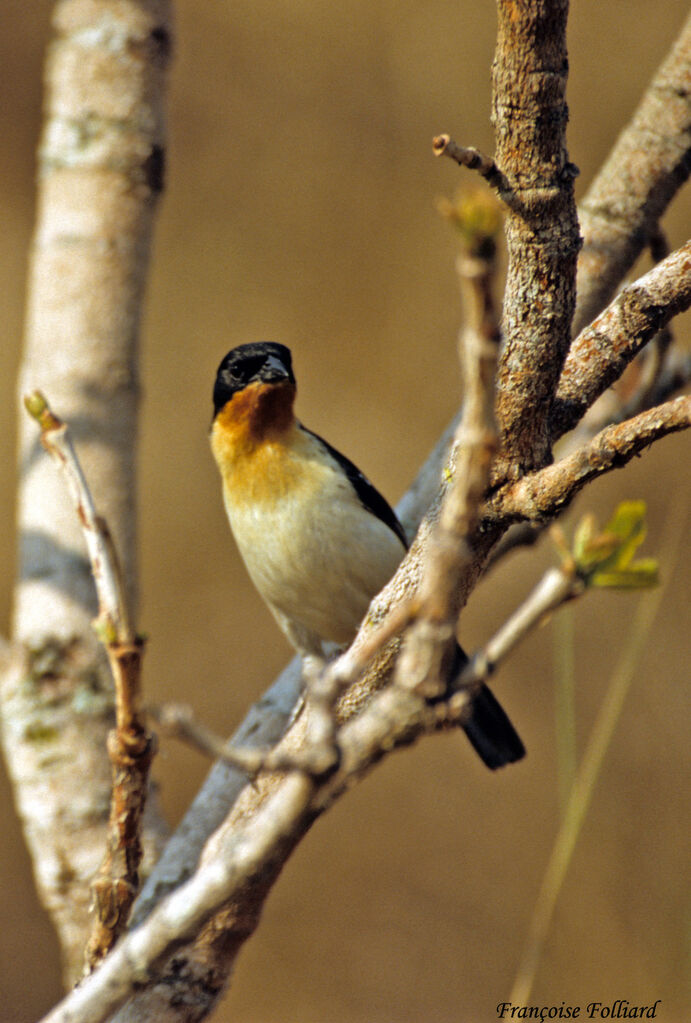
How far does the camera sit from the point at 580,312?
2.64 meters

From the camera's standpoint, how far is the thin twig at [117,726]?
1.23 meters

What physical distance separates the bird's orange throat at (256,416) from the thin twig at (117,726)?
5.60 feet

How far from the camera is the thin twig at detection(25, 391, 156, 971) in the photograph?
1227mm

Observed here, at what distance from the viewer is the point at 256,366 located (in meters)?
3.19

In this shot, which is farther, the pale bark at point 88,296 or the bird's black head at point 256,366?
the bird's black head at point 256,366

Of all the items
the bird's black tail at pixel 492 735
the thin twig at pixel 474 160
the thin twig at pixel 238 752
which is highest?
the thin twig at pixel 474 160

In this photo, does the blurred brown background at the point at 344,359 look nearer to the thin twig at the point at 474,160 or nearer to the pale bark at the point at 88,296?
the pale bark at the point at 88,296

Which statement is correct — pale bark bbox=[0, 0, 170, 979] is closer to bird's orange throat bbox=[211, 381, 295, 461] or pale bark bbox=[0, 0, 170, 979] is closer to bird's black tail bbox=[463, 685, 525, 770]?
bird's orange throat bbox=[211, 381, 295, 461]

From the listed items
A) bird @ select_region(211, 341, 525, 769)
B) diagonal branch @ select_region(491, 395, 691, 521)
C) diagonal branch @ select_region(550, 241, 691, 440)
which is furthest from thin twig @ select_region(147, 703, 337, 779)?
bird @ select_region(211, 341, 525, 769)

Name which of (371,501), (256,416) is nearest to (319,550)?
(371,501)

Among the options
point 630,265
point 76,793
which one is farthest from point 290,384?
point 76,793

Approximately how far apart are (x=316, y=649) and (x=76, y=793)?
3.22 ft

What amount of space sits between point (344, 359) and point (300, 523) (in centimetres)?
259

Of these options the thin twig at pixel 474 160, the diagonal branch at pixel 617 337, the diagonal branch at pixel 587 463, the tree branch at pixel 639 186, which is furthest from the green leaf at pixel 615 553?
the tree branch at pixel 639 186
